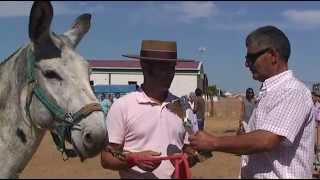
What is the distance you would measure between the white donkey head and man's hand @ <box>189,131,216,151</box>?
1.83 ft

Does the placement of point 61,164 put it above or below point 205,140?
below

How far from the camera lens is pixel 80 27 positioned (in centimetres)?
453

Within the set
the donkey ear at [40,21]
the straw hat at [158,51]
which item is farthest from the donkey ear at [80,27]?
the straw hat at [158,51]

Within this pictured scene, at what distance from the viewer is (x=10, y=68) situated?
4312 millimetres

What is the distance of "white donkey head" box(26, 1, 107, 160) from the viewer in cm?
386

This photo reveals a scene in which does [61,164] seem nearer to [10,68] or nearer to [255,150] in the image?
[10,68]

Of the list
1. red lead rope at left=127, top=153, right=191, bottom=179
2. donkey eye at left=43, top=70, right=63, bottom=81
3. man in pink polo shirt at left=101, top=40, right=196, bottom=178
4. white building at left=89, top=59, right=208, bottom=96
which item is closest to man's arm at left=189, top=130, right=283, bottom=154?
red lead rope at left=127, top=153, right=191, bottom=179

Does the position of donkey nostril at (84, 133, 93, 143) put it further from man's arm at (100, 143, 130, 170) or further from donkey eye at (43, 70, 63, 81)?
donkey eye at (43, 70, 63, 81)

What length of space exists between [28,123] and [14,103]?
0.17 metres

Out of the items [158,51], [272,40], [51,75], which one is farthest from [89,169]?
[272,40]

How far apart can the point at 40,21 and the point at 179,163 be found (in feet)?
4.25

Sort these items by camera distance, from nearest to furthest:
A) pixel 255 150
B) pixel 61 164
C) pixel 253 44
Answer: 1. pixel 255 150
2. pixel 253 44
3. pixel 61 164

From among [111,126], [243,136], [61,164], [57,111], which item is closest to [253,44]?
[243,136]

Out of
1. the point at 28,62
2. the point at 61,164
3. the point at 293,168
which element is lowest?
the point at 61,164
